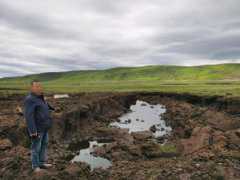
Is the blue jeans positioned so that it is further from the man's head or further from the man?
the man's head

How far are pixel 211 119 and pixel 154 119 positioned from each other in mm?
11906

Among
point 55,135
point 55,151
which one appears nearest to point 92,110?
point 55,135

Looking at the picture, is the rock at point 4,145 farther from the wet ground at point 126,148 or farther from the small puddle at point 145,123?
the small puddle at point 145,123

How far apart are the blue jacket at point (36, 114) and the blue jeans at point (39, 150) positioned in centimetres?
43

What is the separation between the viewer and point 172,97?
65.1 m

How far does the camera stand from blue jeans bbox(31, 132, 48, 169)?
12.7 metres

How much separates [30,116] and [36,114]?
0.55 meters

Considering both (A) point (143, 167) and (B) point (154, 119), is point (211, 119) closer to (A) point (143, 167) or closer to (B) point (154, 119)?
(B) point (154, 119)

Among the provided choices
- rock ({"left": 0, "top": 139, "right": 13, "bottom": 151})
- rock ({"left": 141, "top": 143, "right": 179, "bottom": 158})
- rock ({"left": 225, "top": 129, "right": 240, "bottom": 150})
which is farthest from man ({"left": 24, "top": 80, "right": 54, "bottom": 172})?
rock ({"left": 225, "top": 129, "right": 240, "bottom": 150})

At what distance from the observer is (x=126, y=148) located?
22.1m

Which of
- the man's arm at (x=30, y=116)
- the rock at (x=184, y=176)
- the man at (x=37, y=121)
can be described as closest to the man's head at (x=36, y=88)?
the man at (x=37, y=121)

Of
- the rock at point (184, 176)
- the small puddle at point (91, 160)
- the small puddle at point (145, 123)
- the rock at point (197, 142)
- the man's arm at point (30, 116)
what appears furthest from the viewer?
the small puddle at point (145, 123)

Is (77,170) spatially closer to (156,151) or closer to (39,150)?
(39,150)

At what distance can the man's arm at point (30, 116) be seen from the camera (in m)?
11.9
